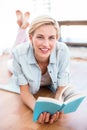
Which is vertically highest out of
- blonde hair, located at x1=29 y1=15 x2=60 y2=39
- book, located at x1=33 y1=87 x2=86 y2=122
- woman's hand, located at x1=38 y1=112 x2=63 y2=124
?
blonde hair, located at x1=29 y1=15 x2=60 y2=39

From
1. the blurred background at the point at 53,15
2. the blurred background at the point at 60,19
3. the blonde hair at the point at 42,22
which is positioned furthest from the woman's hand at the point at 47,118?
the blurred background at the point at 53,15

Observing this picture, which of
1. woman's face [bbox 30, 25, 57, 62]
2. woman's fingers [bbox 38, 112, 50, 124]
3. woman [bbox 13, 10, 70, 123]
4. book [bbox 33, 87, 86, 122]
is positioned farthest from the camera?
woman [bbox 13, 10, 70, 123]

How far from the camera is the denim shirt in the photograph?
1.46 m

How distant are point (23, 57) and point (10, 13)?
6.23 feet

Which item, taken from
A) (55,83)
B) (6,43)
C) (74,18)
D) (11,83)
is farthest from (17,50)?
(74,18)

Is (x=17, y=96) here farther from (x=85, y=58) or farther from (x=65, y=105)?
(x=85, y=58)

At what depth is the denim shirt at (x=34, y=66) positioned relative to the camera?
4.81 feet

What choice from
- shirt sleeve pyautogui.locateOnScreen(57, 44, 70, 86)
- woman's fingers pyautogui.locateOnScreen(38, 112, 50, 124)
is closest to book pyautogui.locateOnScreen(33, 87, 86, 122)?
woman's fingers pyautogui.locateOnScreen(38, 112, 50, 124)

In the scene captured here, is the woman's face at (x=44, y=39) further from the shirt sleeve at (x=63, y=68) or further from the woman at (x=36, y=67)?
the shirt sleeve at (x=63, y=68)

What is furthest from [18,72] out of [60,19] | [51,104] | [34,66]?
[60,19]

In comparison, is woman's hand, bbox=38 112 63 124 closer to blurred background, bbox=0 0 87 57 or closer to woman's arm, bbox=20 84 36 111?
woman's arm, bbox=20 84 36 111

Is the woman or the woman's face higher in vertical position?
the woman's face

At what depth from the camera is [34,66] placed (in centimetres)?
148

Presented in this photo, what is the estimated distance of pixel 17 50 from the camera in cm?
150
